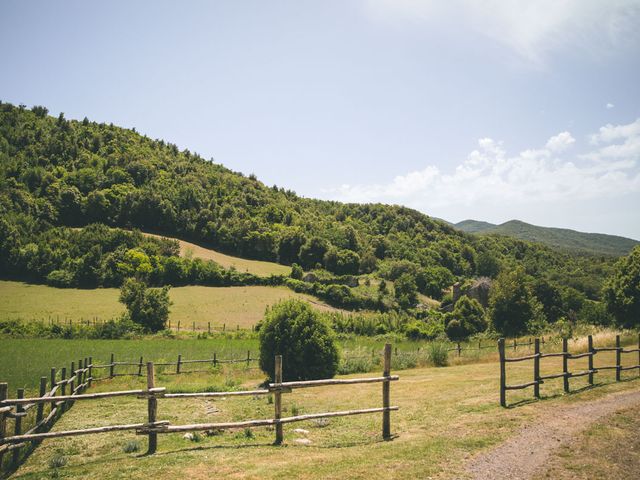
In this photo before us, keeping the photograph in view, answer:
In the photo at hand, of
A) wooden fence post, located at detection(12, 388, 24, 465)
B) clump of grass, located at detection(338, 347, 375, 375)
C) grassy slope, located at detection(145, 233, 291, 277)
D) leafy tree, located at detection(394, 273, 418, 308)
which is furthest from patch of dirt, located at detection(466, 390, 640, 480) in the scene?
grassy slope, located at detection(145, 233, 291, 277)

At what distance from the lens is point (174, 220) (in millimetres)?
105562

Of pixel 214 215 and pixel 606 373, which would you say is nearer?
pixel 606 373

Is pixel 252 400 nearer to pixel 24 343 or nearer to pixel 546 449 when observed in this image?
pixel 546 449

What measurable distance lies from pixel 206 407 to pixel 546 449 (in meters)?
12.3

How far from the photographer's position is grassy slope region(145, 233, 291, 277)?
291 ft

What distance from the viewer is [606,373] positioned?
1748 cm

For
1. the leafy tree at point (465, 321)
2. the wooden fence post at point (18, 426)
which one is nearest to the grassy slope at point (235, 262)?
the leafy tree at point (465, 321)

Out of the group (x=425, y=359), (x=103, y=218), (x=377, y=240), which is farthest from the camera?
(x=377, y=240)

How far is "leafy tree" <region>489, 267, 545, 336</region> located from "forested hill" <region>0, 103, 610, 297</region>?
49.7m

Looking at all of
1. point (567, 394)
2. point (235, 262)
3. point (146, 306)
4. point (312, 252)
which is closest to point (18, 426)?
point (567, 394)

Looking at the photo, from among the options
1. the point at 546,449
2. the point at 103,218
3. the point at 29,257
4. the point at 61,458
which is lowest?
the point at 61,458

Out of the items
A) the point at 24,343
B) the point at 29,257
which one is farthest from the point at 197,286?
the point at 24,343

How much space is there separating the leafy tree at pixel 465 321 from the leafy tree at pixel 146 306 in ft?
130

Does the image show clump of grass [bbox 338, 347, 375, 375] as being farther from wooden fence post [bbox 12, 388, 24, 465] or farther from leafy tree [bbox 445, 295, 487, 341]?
leafy tree [bbox 445, 295, 487, 341]
